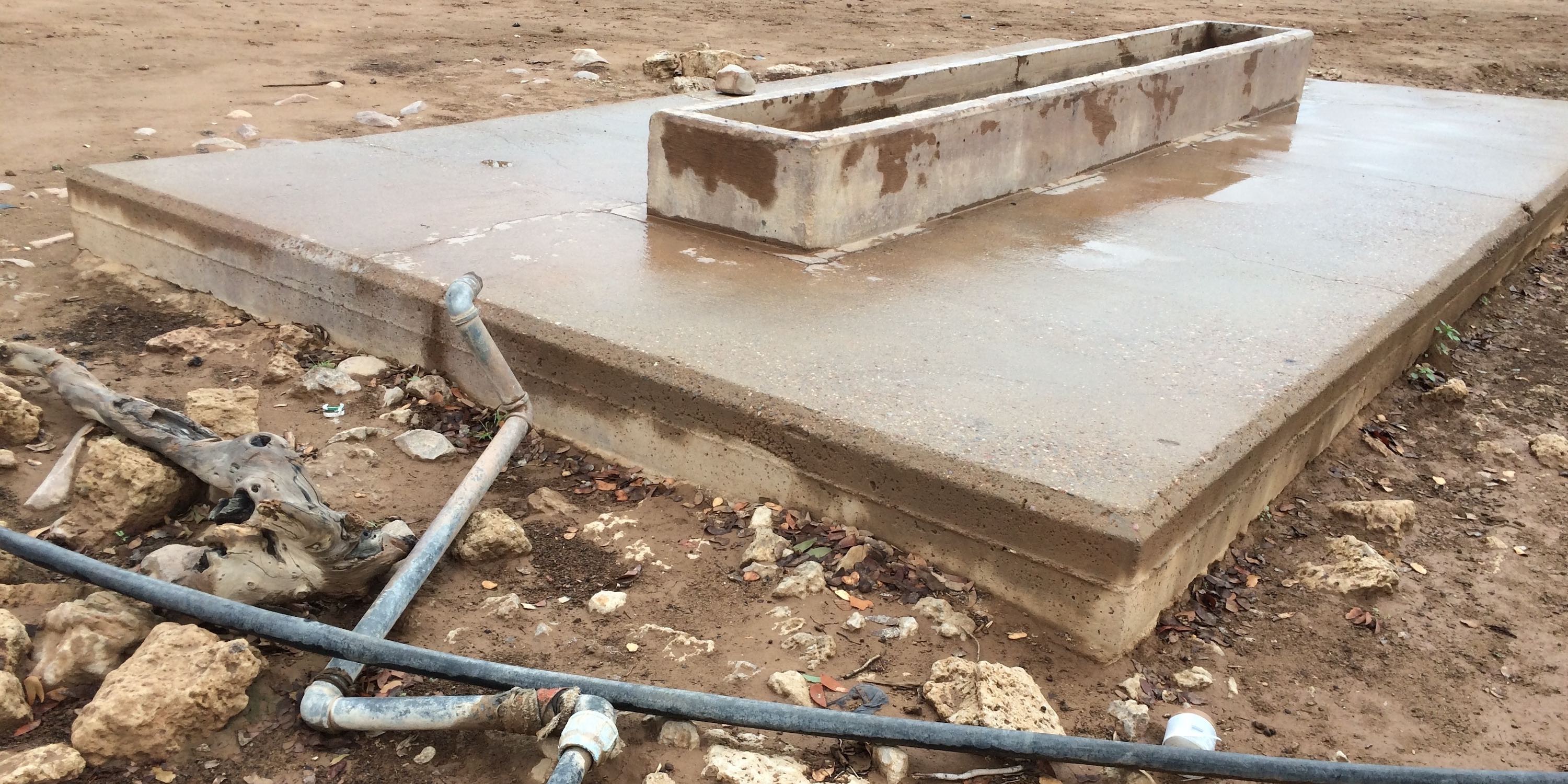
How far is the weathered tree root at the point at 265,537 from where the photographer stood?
248 centimetres

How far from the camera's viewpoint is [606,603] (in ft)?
8.82

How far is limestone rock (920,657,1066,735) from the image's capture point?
90.2 inches

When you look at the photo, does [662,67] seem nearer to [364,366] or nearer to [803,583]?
[364,366]

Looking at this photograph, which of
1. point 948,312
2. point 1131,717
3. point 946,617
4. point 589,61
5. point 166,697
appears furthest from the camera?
point 589,61

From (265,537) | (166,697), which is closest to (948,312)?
(265,537)

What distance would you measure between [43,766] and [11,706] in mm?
195

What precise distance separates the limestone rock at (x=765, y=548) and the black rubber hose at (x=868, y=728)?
658mm

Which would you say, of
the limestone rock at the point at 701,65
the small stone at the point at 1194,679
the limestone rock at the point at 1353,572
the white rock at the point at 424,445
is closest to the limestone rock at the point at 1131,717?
the small stone at the point at 1194,679

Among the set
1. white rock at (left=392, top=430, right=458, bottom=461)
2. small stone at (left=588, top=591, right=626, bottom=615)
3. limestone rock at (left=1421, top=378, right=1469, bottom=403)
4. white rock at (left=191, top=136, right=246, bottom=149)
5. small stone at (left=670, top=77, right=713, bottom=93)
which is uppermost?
small stone at (left=670, top=77, right=713, bottom=93)

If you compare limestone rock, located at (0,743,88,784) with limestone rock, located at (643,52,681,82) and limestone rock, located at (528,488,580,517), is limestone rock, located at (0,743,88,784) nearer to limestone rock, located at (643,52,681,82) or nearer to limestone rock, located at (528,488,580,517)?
limestone rock, located at (528,488,580,517)

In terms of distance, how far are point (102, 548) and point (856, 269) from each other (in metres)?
2.38

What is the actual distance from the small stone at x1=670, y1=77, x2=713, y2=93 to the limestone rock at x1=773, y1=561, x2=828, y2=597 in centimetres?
623

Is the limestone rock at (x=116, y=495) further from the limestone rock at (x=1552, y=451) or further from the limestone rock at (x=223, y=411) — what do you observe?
the limestone rock at (x=1552, y=451)

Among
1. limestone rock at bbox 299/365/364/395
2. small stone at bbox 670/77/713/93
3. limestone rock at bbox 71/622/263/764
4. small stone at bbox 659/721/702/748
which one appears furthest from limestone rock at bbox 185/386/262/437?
small stone at bbox 670/77/713/93
